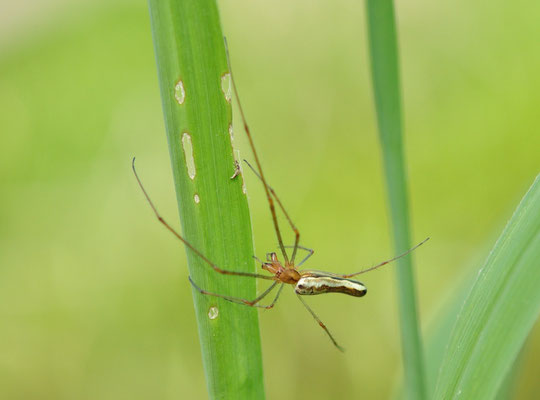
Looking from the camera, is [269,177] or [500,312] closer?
[500,312]

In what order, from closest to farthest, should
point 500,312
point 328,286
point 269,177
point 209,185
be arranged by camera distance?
point 500,312 < point 209,185 < point 328,286 < point 269,177

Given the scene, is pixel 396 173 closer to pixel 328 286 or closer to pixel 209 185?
pixel 209 185

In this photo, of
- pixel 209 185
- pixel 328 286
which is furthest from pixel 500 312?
pixel 328 286

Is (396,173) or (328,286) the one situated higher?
(396,173)

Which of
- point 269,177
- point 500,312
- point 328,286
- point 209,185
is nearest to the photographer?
point 500,312

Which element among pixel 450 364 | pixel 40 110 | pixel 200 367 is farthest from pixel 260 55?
pixel 450 364

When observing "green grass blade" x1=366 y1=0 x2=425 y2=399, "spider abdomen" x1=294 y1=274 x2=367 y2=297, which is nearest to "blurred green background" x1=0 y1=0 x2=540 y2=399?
"spider abdomen" x1=294 y1=274 x2=367 y2=297

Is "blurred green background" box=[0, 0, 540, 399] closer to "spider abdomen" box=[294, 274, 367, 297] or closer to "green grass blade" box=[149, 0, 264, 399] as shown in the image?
"spider abdomen" box=[294, 274, 367, 297]
